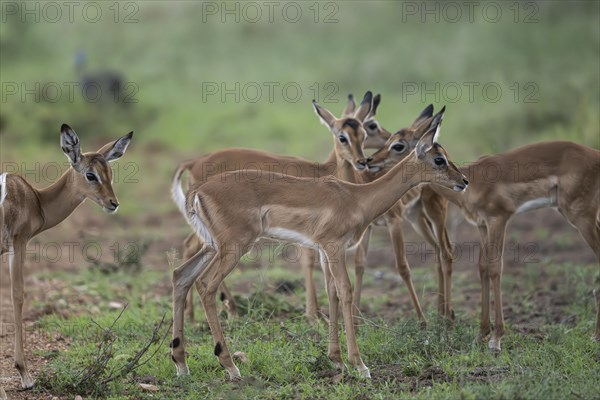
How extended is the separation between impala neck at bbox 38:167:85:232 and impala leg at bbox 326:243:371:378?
2016 millimetres

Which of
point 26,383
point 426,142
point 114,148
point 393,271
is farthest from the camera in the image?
point 393,271

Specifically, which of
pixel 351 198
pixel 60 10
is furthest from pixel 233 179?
pixel 60 10

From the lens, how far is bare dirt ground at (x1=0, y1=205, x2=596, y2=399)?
25.3ft

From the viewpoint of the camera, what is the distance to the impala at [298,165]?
8.21m

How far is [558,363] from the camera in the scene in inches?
256

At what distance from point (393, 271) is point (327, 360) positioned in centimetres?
401

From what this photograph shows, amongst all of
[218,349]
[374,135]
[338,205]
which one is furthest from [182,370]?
[374,135]

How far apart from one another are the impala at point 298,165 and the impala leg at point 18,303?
205 centimetres

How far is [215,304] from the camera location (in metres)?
6.49

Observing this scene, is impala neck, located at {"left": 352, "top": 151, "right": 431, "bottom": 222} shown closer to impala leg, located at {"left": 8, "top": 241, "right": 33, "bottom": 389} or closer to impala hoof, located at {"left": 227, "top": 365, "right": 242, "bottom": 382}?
impala hoof, located at {"left": 227, "top": 365, "right": 242, "bottom": 382}

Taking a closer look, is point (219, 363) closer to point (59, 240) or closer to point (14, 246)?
point (14, 246)

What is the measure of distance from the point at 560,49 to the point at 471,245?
9674 millimetres

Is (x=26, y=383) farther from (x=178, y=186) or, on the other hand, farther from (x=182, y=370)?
(x=178, y=186)

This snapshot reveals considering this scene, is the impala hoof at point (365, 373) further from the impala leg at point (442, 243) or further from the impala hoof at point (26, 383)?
the impala hoof at point (26, 383)
